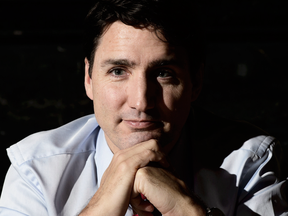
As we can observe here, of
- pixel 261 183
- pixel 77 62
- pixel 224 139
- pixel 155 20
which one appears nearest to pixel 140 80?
pixel 155 20

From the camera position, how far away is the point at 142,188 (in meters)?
1.12

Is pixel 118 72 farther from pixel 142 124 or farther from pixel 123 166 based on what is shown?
pixel 123 166

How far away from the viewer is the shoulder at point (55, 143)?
1.46 m

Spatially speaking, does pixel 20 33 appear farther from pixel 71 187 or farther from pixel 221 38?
pixel 221 38

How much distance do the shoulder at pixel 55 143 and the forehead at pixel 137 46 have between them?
0.53 m

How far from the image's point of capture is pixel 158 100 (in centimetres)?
123

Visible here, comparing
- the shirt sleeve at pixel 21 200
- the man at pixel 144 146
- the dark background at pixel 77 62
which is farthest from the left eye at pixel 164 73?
the dark background at pixel 77 62

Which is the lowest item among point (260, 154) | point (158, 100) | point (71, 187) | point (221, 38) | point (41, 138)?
point (71, 187)

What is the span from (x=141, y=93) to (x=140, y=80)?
54 mm

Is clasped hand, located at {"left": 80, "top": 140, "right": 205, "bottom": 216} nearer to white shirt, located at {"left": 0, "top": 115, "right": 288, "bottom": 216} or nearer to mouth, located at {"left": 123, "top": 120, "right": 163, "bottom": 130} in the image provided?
mouth, located at {"left": 123, "top": 120, "right": 163, "bottom": 130}

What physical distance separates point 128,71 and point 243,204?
802 millimetres

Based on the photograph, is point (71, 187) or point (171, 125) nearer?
point (171, 125)

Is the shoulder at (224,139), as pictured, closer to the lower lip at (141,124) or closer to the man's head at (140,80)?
the man's head at (140,80)

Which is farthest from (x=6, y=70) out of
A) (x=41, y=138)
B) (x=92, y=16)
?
(x=92, y=16)
